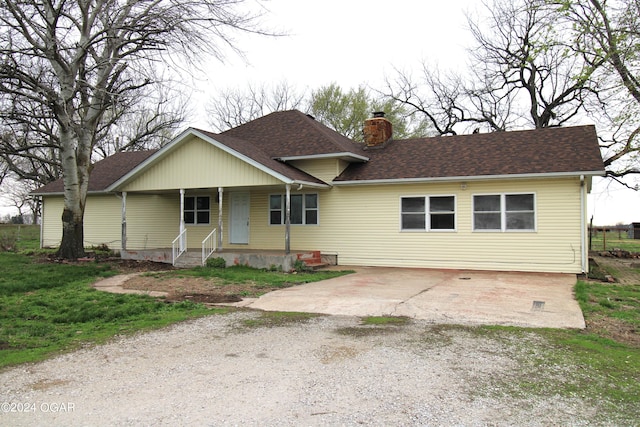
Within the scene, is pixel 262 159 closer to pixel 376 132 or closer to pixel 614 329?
pixel 376 132

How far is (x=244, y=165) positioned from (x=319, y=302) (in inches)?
283

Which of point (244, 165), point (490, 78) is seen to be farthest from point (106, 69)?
point (490, 78)

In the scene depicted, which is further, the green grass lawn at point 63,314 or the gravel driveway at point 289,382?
the green grass lawn at point 63,314

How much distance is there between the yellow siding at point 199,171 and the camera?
1523cm

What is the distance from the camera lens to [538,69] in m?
27.5

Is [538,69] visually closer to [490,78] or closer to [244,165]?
[490,78]

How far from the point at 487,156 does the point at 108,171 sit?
56.0 feet

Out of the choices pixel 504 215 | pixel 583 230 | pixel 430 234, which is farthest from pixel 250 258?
pixel 583 230

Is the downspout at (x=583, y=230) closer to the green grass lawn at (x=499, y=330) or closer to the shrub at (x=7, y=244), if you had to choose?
the green grass lawn at (x=499, y=330)

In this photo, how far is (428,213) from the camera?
607 inches

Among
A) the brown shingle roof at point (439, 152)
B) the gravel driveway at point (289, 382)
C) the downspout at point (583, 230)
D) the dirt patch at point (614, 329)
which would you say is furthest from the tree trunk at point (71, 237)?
the downspout at point (583, 230)

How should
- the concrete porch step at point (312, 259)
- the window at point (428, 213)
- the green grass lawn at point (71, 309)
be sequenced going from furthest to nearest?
the concrete porch step at point (312, 259) < the window at point (428, 213) < the green grass lawn at point (71, 309)

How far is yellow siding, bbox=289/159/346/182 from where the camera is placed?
1672cm

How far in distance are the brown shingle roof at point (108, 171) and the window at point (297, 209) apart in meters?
7.34
